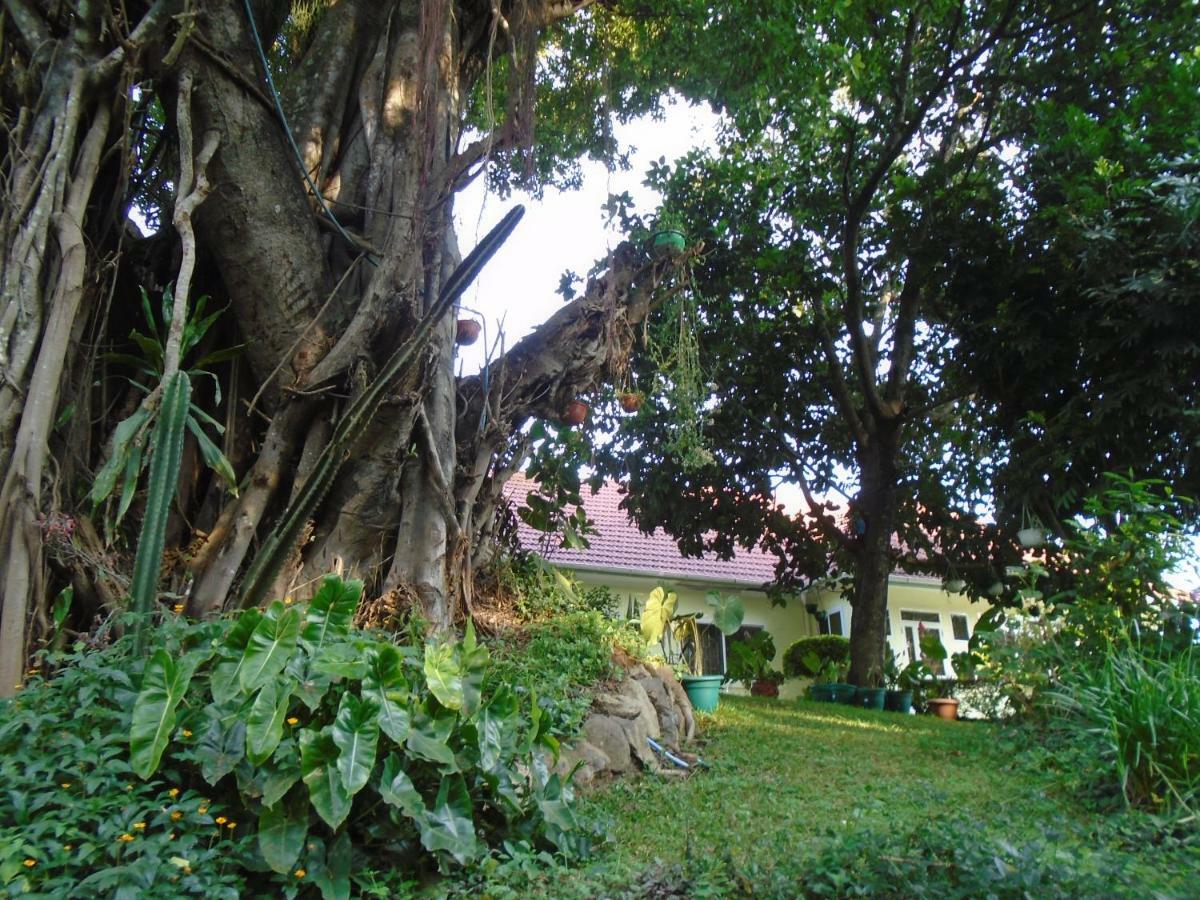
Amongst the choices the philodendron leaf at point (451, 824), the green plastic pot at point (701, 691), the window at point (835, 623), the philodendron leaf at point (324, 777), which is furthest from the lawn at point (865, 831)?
the window at point (835, 623)

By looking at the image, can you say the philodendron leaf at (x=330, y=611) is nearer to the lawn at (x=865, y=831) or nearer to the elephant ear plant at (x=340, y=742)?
the elephant ear plant at (x=340, y=742)

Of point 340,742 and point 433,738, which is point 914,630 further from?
point 340,742

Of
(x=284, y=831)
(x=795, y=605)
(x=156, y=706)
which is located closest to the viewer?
(x=284, y=831)

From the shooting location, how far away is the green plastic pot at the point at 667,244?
6.53 m

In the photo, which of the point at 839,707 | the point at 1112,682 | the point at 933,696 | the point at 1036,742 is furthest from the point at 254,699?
the point at 933,696

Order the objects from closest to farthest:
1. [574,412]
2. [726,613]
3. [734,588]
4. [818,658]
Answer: [574,412] → [726,613] → [818,658] → [734,588]

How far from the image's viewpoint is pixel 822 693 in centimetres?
1138

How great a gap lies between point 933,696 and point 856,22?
9.46 meters

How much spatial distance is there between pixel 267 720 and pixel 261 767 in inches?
7.0

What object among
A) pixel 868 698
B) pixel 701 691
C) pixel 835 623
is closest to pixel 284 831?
pixel 701 691

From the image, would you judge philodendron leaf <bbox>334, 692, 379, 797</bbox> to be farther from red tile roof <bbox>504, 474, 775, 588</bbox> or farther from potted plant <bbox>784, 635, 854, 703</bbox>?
potted plant <bbox>784, 635, 854, 703</bbox>

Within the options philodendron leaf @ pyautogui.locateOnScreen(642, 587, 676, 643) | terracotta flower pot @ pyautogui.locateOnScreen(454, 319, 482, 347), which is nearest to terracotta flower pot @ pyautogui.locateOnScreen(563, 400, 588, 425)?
terracotta flower pot @ pyautogui.locateOnScreen(454, 319, 482, 347)

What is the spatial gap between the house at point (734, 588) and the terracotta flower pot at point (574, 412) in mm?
6673

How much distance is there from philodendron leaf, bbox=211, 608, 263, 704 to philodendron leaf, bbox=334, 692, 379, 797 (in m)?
0.38
